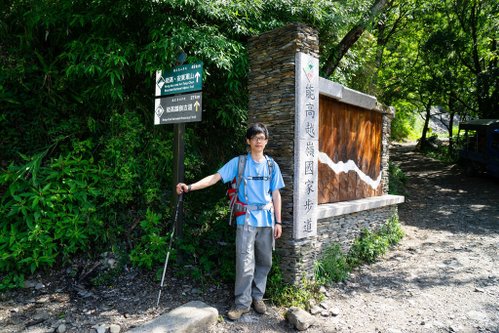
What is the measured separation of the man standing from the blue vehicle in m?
12.1

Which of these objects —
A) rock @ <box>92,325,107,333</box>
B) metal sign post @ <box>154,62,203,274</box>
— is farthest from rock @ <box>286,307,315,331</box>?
rock @ <box>92,325,107,333</box>

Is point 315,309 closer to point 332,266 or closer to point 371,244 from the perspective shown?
point 332,266

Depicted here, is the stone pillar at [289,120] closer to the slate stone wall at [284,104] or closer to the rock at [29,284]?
the slate stone wall at [284,104]

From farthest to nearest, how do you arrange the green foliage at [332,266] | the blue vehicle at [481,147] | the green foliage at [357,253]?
1. the blue vehicle at [481,147]
2. the green foliage at [357,253]
3. the green foliage at [332,266]

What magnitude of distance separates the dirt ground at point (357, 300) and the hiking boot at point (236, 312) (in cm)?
6

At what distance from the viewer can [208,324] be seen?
3.45 meters

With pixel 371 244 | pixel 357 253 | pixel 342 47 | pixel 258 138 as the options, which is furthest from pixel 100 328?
pixel 342 47

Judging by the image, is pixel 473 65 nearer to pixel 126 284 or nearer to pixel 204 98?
pixel 204 98

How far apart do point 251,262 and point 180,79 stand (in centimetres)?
234

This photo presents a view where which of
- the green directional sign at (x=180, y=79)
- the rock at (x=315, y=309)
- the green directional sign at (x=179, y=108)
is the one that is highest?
the green directional sign at (x=180, y=79)

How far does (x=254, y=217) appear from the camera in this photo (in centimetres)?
374

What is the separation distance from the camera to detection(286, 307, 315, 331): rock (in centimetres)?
360

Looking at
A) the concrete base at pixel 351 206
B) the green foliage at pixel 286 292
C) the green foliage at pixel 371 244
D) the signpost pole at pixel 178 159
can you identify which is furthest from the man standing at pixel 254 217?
the green foliage at pixel 371 244

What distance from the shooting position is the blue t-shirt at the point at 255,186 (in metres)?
3.76
